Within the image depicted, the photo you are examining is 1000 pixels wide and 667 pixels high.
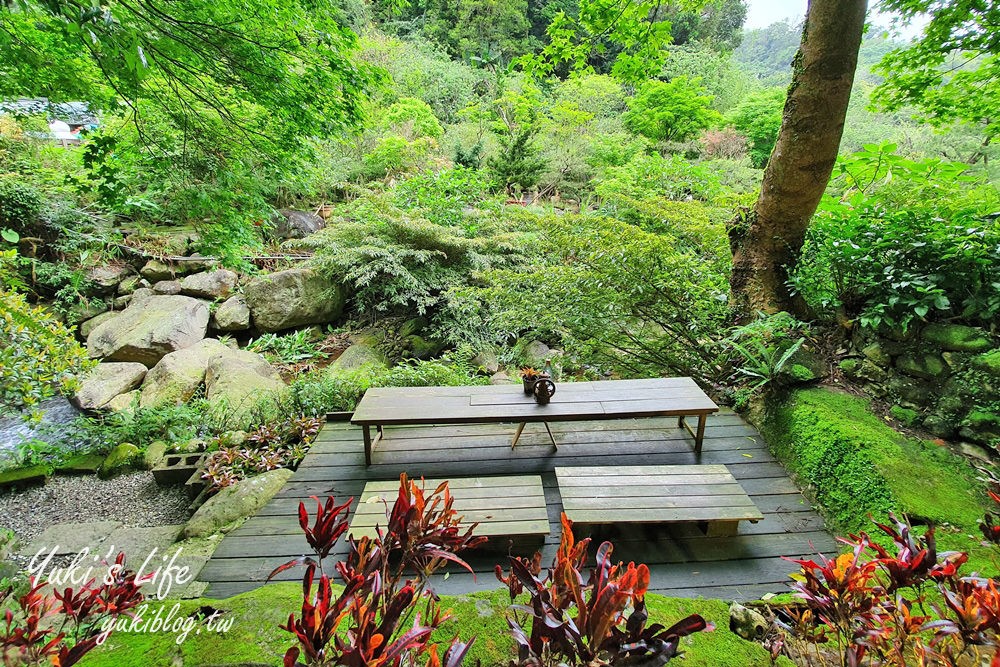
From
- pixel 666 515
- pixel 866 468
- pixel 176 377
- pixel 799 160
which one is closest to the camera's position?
pixel 666 515

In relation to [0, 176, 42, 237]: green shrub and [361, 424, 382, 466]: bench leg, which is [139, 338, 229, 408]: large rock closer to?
[361, 424, 382, 466]: bench leg

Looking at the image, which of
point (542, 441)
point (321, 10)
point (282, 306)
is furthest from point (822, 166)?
point (282, 306)

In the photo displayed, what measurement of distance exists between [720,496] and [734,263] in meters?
2.26

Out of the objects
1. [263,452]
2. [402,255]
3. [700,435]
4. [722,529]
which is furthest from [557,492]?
[402,255]

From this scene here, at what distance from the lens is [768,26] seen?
26.6 meters

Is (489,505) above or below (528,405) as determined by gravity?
below

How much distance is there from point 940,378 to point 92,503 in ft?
21.5

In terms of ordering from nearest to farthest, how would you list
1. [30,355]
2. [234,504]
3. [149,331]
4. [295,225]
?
1. [234,504]
2. [30,355]
3. [149,331]
4. [295,225]

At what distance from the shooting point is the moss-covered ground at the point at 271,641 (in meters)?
1.41

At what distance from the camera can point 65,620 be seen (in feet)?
3.62

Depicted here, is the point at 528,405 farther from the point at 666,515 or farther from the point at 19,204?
the point at 19,204

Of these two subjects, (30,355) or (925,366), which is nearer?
(925,366)

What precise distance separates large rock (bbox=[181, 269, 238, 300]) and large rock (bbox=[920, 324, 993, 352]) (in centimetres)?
857

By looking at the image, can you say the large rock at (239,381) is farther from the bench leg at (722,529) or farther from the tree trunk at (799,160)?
the tree trunk at (799,160)
